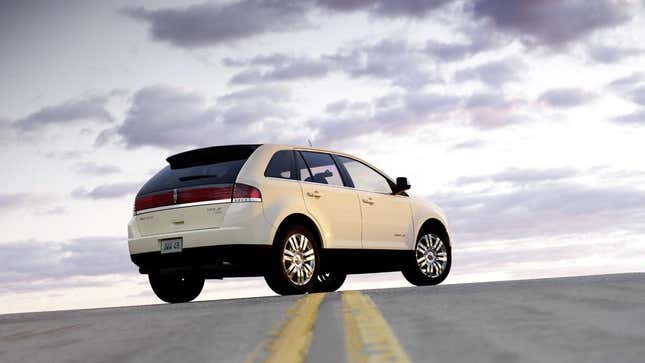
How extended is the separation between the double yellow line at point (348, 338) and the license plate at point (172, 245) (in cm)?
353

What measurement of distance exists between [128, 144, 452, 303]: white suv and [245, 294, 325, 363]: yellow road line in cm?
305

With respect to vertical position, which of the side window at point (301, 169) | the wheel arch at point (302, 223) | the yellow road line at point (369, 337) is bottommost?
the yellow road line at point (369, 337)

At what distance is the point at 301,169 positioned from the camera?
11391 mm

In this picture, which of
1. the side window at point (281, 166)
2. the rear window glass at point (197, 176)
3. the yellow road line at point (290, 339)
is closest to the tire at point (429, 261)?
the side window at point (281, 166)

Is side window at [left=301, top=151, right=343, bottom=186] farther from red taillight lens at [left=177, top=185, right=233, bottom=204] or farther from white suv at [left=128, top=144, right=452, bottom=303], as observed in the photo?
red taillight lens at [left=177, top=185, right=233, bottom=204]

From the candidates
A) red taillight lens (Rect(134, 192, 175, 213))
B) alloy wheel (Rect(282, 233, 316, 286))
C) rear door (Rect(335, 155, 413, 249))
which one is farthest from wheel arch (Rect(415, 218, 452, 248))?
red taillight lens (Rect(134, 192, 175, 213))

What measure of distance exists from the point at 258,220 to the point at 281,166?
3.21 feet

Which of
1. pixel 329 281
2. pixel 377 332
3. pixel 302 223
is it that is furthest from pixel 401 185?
pixel 377 332

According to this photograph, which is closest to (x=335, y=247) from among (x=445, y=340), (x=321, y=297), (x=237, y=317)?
(x=321, y=297)

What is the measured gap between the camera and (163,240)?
428 inches

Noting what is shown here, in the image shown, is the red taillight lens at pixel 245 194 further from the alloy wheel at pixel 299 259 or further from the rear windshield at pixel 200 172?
the alloy wheel at pixel 299 259

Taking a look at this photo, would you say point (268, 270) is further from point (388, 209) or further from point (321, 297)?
point (388, 209)

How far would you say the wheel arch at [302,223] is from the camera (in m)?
10.7

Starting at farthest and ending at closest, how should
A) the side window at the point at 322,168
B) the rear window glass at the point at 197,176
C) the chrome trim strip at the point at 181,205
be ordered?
the side window at the point at 322,168
the rear window glass at the point at 197,176
the chrome trim strip at the point at 181,205
